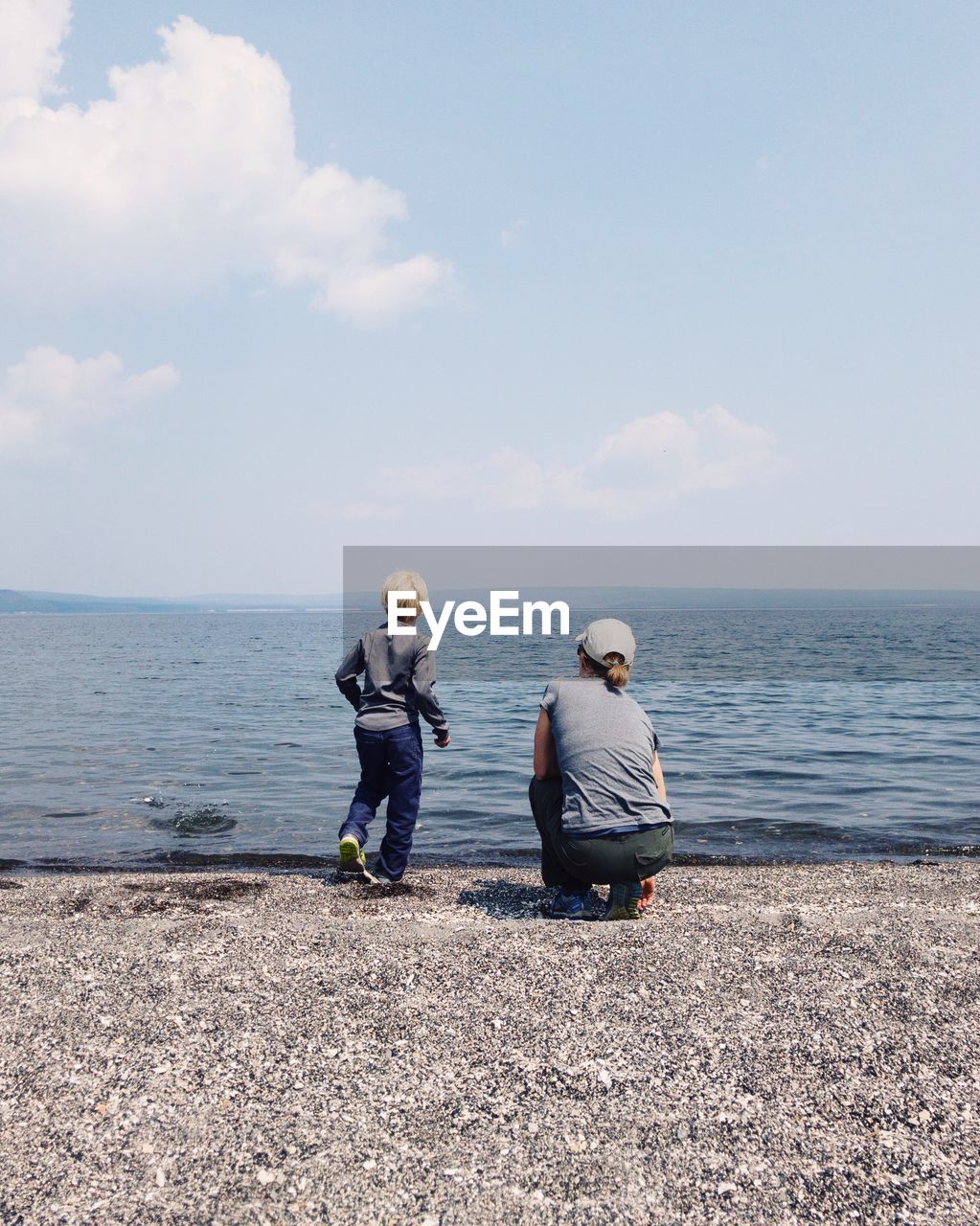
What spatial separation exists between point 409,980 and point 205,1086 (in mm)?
1398

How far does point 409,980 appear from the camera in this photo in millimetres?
5160

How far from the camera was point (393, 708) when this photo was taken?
8062 mm

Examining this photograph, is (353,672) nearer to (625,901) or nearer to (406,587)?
(406,587)

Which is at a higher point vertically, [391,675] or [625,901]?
[391,675]

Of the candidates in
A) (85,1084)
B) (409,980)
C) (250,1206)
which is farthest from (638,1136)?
(85,1084)

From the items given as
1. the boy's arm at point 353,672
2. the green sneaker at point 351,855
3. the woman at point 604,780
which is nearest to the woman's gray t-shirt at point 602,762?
the woman at point 604,780

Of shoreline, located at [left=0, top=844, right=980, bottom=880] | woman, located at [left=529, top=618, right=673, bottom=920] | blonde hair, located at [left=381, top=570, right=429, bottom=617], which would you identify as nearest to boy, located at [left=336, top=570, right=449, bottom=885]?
blonde hair, located at [left=381, top=570, right=429, bottom=617]

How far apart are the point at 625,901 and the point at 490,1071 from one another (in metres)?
2.70

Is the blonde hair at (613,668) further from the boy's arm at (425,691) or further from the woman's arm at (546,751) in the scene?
the boy's arm at (425,691)

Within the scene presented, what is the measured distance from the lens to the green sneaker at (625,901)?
6648 millimetres

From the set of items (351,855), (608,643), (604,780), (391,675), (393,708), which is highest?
(608,643)

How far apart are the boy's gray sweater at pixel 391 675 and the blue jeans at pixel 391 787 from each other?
0.13 m

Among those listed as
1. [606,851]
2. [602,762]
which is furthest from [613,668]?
[606,851]

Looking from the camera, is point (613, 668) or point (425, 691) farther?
point (425, 691)
